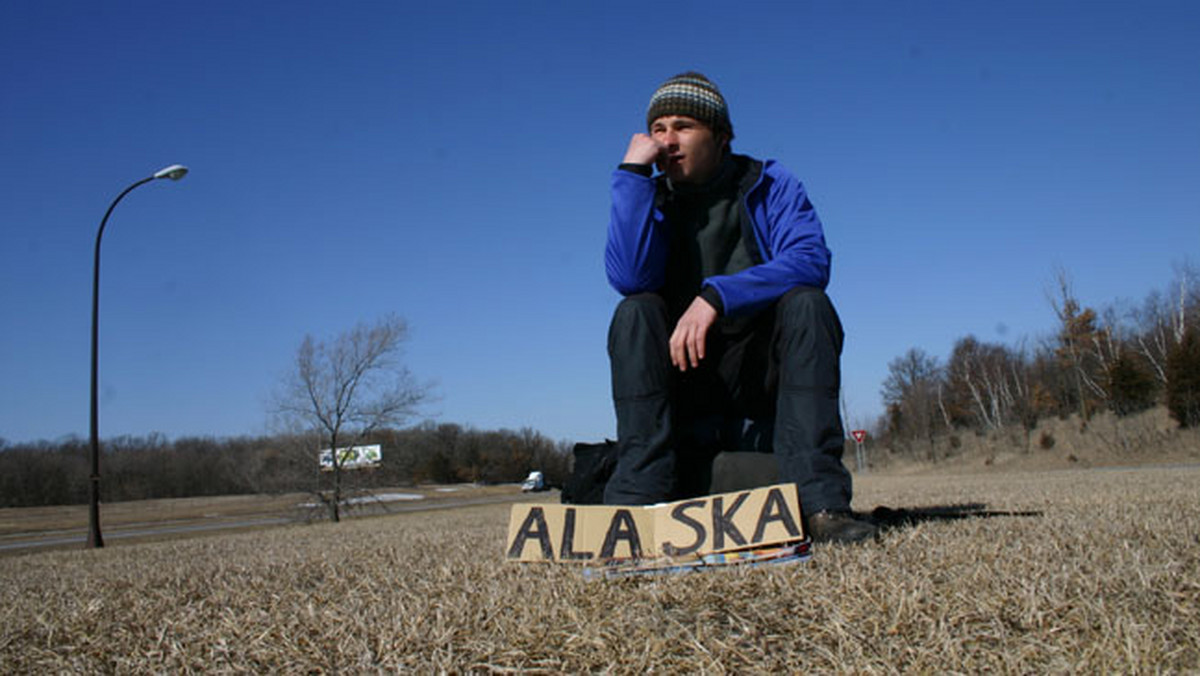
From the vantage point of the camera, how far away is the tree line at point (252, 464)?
24.1 m

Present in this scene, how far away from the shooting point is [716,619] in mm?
1263

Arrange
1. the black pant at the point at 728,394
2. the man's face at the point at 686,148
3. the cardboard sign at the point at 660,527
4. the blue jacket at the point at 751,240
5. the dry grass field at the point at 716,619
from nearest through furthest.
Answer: the dry grass field at the point at 716,619 → the cardboard sign at the point at 660,527 → the black pant at the point at 728,394 → the blue jacket at the point at 751,240 → the man's face at the point at 686,148

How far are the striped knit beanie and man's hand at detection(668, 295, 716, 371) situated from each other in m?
0.80

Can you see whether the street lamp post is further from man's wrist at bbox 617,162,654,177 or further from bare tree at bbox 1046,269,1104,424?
bare tree at bbox 1046,269,1104,424

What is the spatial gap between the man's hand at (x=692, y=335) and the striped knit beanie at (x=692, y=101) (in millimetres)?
800

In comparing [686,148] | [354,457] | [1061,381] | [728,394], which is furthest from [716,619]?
[1061,381]

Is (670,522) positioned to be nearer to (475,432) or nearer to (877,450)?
(877,450)

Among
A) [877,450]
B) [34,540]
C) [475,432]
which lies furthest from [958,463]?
[475,432]

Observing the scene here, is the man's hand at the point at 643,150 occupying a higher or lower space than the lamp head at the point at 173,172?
lower

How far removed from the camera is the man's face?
2.65 meters

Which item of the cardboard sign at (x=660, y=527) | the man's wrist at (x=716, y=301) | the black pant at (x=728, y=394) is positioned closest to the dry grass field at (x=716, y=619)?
the cardboard sign at (x=660, y=527)

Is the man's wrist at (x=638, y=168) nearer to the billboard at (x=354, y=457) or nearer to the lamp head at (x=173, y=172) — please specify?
the lamp head at (x=173, y=172)

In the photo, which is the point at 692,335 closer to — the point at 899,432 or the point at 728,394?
the point at 728,394

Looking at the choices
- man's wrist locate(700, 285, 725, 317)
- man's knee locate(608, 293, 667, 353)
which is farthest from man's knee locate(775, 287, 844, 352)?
man's knee locate(608, 293, 667, 353)
